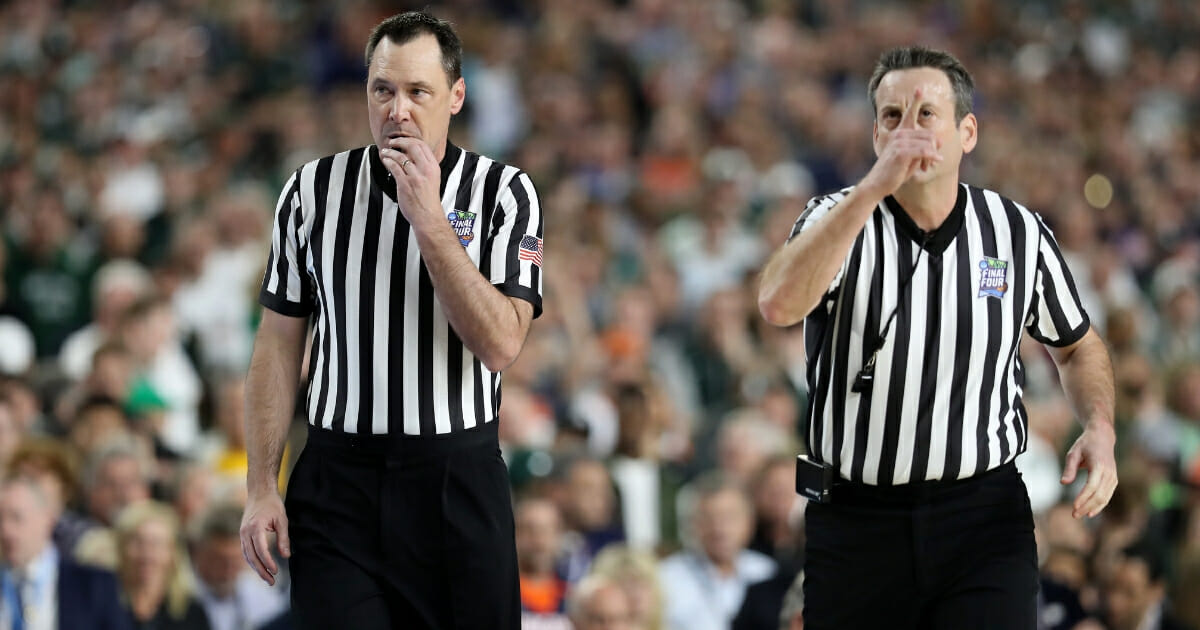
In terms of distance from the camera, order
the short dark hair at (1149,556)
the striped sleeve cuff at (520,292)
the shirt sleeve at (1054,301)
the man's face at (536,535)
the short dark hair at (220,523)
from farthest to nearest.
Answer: the short dark hair at (1149,556), the man's face at (536,535), the short dark hair at (220,523), the shirt sleeve at (1054,301), the striped sleeve cuff at (520,292)

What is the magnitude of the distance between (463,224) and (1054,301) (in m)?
1.48

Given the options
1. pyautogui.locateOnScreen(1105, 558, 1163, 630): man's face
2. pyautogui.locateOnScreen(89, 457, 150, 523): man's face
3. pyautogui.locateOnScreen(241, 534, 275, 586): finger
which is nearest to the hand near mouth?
pyautogui.locateOnScreen(241, 534, 275, 586): finger

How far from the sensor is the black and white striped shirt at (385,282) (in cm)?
337

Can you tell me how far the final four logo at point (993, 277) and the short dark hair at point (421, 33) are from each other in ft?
4.37

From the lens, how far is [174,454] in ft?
22.5

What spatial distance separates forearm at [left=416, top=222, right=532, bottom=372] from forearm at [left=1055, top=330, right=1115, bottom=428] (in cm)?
144

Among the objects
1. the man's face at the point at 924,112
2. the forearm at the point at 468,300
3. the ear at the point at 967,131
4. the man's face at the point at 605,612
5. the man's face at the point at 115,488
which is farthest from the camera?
the man's face at the point at 115,488

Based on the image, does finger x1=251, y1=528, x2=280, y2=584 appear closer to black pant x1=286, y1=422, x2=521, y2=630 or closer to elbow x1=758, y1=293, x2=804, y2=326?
black pant x1=286, y1=422, x2=521, y2=630

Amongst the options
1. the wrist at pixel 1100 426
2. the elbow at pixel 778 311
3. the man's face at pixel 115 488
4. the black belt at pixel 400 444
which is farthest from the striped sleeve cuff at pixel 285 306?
the man's face at pixel 115 488

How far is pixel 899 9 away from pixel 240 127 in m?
6.21

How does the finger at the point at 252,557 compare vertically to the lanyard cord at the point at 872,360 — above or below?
below

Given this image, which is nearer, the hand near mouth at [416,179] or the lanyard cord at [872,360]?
the hand near mouth at [416,179]

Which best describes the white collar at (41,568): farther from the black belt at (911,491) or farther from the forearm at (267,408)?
the black belt at (911,491)

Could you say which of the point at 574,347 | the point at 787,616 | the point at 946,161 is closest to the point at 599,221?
the point at 574,347
